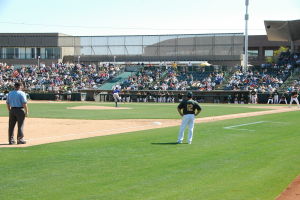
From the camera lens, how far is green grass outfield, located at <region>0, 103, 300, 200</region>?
7121mm

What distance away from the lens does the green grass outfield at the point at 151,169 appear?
280 inches

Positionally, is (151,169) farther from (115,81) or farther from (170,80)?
(115,81)

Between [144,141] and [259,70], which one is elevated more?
[259,70]

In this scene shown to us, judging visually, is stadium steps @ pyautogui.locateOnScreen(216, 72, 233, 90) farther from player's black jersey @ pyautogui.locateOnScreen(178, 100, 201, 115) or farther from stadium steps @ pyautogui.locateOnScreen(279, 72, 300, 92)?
player's black jersey @ pyautogui.locateOnScreen(178, 100, 201, 115)

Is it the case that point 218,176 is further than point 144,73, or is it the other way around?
point 144,73

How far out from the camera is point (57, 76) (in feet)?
200

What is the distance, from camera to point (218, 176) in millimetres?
8414

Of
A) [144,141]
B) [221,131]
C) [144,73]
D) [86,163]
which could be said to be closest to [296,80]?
[144,73]

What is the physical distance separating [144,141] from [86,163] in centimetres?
420

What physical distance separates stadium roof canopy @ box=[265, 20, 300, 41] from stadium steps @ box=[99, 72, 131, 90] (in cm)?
1810

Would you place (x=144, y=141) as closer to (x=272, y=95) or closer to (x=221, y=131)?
(x=221, y=131)

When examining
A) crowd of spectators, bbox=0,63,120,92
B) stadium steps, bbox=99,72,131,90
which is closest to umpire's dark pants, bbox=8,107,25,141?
stadium steps, bbox=99,72,131,90

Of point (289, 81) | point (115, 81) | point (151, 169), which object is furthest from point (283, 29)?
point (151, 169)

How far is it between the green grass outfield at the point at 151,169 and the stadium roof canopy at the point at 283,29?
1526 inches
